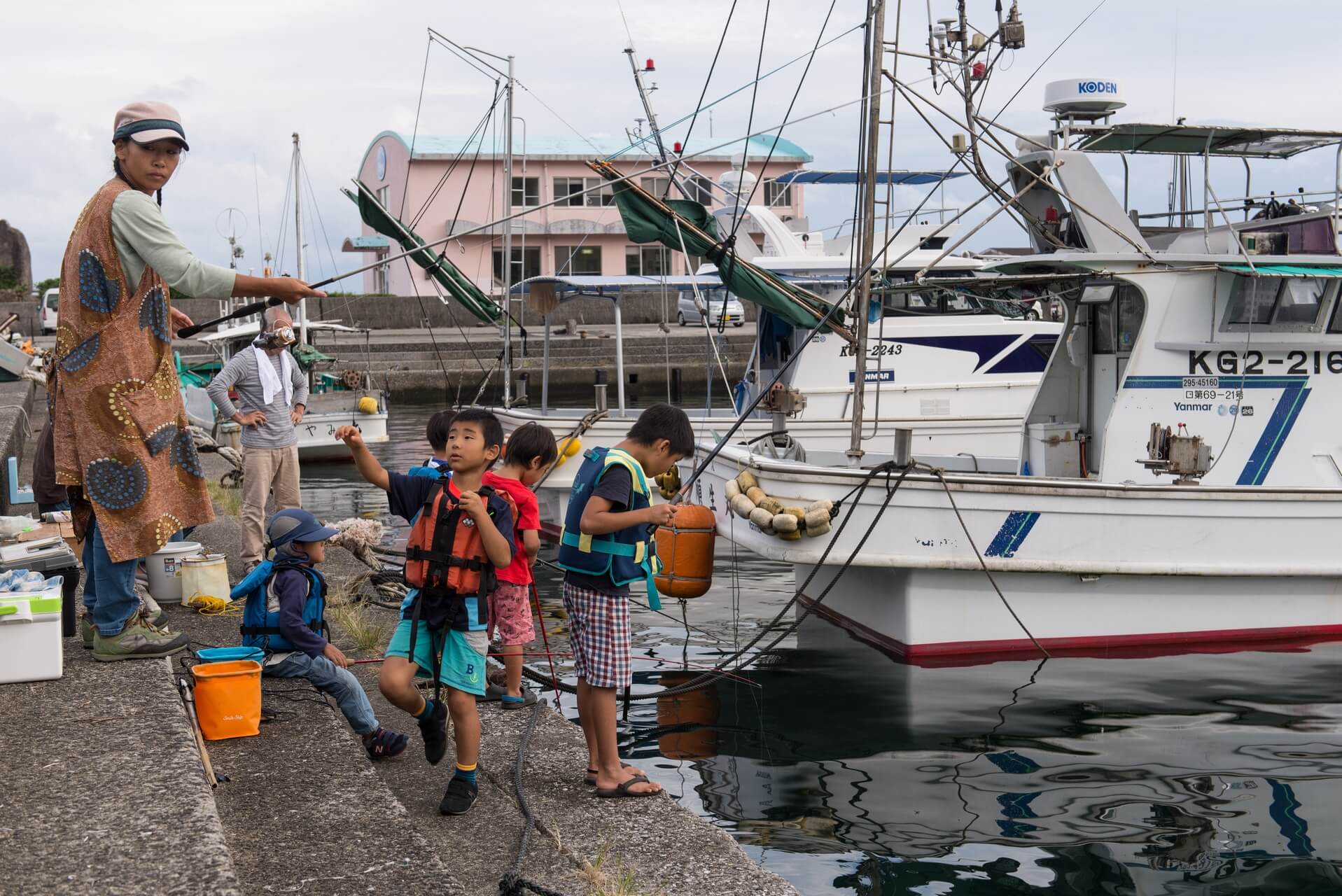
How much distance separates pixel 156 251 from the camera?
4645 mm

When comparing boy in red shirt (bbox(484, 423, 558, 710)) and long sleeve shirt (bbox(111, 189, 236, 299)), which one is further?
boy in red shirt (bbox(484, 423, 558, 710))

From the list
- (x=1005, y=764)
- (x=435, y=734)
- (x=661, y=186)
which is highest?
(x=661, y=186)

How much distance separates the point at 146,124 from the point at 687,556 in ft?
14.8

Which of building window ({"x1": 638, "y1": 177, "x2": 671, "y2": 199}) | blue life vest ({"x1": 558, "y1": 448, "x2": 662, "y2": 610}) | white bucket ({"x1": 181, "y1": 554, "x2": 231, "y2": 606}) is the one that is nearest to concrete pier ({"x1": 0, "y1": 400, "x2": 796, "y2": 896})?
blue life vest ({"x1": 558, "y1": 448, "x2": 662, "y2": 610})

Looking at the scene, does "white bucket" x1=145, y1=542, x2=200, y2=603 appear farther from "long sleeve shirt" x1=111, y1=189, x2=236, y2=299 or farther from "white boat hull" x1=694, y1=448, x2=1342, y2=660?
"white boat hull" x1=694, y1=448, x2=1342, y2=660

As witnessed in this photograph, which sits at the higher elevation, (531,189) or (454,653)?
(531,189)

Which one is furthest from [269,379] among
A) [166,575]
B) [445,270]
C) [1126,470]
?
[445,270]

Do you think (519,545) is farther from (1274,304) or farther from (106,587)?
(1274,304)

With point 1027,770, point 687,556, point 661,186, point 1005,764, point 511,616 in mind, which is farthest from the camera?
point 661,186

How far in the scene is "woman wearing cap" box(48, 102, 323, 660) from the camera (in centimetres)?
472

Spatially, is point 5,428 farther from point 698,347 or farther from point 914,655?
point 698,347

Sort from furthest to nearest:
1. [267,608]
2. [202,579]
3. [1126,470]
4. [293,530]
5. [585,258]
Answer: [585,258]
[1126,470]
[202,579]
[267,608]
[293,530]

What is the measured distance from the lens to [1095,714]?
8.16 meters

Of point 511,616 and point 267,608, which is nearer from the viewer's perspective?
point 267,608
